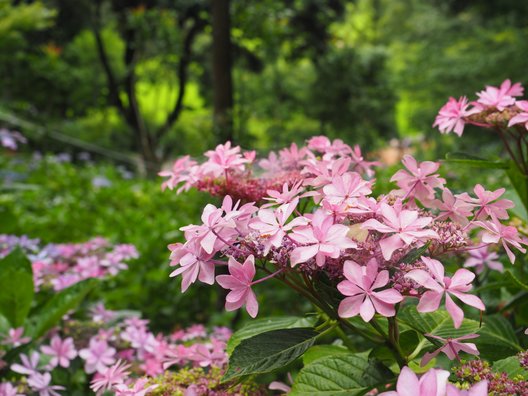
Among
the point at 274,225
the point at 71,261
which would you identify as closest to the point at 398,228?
the point at 274,225

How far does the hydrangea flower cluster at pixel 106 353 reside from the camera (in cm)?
105

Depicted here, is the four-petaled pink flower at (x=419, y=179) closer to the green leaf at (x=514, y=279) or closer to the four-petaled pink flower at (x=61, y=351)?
the green leaf at (x=514, y=279)

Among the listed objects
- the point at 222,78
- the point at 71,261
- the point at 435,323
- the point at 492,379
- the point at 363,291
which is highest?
the point at 363,291

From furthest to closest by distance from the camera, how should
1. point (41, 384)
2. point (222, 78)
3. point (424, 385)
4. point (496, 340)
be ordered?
point (222, 78) → point (41, 384) → point (496, 340) → point (424, 385)

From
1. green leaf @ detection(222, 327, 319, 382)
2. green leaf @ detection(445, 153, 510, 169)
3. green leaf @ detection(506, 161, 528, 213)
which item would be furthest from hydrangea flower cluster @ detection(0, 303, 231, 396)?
green leaf @ detection(506, 161, 528, 213)

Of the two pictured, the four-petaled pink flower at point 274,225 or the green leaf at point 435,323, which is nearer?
the four-petaled pink flower at point 274,225

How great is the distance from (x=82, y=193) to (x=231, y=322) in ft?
7.86

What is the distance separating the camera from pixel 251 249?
0.75 meters

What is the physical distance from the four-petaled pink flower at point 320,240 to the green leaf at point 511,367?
297mm

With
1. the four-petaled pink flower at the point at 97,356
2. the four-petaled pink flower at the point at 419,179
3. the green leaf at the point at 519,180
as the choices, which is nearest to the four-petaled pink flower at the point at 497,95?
the green leaf at the point at 519,180

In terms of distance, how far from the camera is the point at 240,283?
2.37 ft

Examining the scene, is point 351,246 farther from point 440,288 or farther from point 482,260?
point 482,260

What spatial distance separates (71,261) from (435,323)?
1.33 meters

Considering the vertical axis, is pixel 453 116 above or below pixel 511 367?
above
